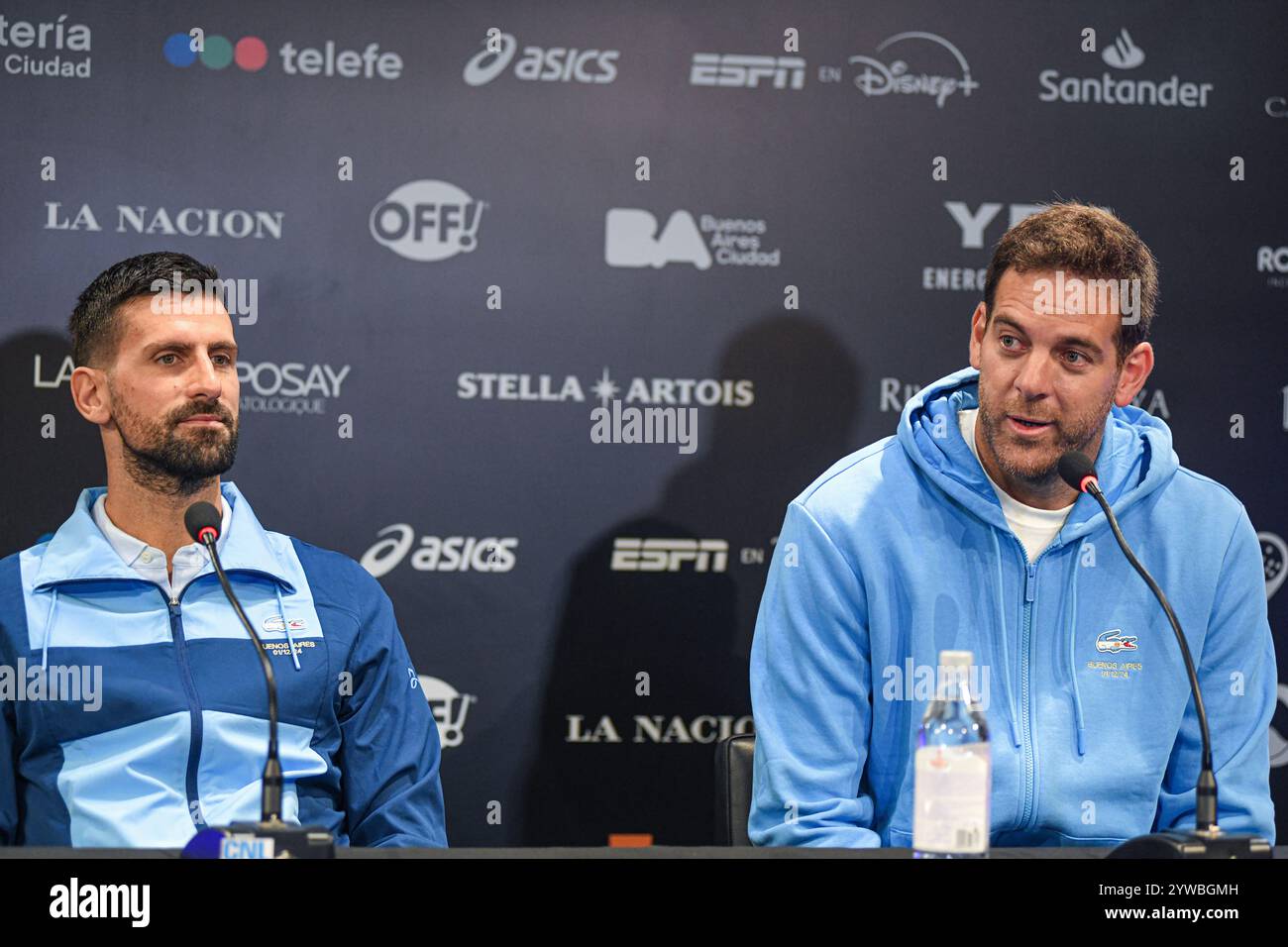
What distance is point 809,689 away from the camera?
2184mm

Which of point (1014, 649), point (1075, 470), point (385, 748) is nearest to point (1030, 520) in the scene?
point (1014, 649)

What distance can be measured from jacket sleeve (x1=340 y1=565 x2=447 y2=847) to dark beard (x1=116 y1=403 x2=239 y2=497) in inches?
14.1

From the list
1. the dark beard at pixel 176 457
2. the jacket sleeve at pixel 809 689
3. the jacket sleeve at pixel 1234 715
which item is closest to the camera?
the jacket sleeve at pixel 809 689

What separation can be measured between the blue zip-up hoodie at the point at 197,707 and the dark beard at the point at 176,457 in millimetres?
95

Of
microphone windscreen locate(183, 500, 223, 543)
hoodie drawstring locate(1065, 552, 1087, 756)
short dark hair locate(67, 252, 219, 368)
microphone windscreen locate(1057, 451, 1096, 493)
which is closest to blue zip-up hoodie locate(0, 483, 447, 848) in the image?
short dark hair locate(67, 252, 219, 368)

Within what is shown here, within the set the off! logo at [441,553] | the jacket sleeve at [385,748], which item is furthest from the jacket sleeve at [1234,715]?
the off! logo at [441,553]

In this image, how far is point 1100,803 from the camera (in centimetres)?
218

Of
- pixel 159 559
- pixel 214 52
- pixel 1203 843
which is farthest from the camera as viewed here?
pixel 214 52

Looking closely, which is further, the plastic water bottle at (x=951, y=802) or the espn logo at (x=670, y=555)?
the espn logo at (x=670, y=555)

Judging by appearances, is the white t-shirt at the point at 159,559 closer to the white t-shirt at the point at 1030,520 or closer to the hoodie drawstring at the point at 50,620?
the hoodie drawstring at the point at 50,620

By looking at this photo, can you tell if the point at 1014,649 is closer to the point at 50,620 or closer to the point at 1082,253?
the point at 1082,253

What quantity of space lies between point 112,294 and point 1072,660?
6.12 ft

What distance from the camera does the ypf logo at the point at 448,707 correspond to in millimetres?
3051
